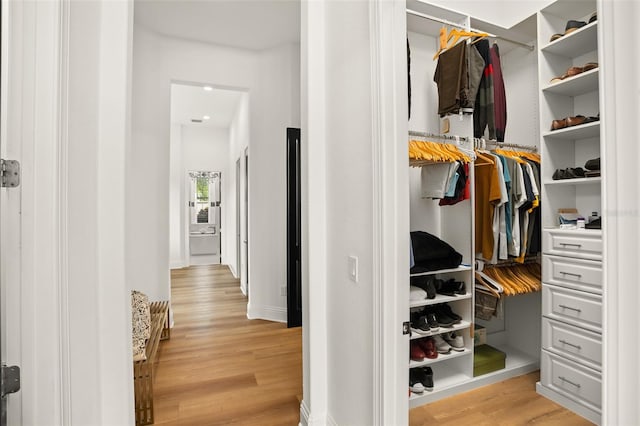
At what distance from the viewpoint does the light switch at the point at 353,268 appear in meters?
1.49

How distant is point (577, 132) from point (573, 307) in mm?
1089

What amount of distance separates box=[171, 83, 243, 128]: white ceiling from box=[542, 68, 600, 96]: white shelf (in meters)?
3.69

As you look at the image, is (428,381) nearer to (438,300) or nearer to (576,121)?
Result: (438,300)

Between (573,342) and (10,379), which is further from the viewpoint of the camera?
(573,342)

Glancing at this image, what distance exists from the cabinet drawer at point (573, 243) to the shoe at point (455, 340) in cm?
82

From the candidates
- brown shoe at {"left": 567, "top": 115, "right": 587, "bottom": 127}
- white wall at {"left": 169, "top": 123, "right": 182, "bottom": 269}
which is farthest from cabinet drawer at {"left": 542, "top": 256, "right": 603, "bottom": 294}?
white wall at {"left": 169, "top": 123, "right": 182, "bottom": 269}

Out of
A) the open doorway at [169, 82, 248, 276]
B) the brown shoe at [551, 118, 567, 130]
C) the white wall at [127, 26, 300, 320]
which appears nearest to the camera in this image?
the brown shoe at [551, 118, 567, 130]

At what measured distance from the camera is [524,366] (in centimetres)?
252

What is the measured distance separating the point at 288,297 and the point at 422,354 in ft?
5.72

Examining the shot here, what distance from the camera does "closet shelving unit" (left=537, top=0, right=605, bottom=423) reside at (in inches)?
77.7

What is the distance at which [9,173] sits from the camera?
3.36 feet

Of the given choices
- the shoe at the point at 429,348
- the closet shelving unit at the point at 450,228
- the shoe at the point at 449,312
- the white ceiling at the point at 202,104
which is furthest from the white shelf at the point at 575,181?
the white ceiling at the point at 202,104

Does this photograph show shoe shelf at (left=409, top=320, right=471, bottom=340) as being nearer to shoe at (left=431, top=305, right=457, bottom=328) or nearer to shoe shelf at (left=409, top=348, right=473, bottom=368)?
shoe at (left=431, top=305, right=457, bottom=328)

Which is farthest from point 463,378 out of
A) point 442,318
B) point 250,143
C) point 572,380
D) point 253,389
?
point 250,143
